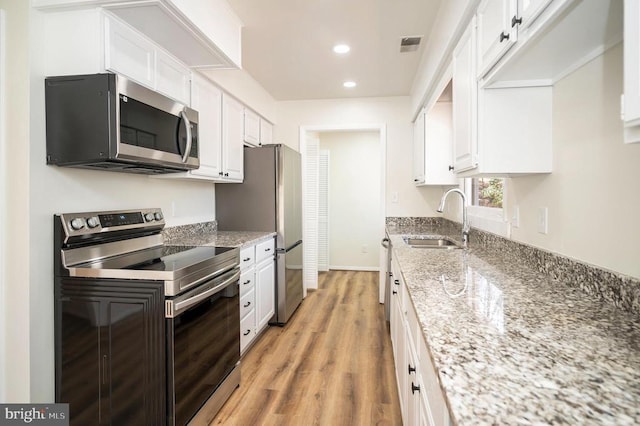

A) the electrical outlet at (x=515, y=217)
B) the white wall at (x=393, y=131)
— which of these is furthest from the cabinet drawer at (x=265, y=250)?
the electrical outlet at (x=515, y=217)

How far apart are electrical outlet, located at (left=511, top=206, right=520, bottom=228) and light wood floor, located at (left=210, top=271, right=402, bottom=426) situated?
127 centimetres

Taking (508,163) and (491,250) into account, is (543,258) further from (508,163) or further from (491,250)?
(491,250)

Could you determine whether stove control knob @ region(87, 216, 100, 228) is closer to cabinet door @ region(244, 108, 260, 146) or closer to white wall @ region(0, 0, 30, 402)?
white wall @ region(0, 0, 30, 402)

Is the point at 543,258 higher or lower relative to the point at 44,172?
lower

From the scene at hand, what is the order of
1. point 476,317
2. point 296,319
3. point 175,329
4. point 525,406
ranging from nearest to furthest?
1. point 525,406
2. point 476,317
3. point 175,329
4. point 296,319

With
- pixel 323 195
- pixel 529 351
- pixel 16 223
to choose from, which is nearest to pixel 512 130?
pixel 529 351

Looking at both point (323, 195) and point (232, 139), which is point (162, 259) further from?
point (323, 195)

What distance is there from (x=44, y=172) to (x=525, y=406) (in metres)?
1.98

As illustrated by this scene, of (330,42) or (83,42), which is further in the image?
(330,42)

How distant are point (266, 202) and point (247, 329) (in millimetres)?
1214

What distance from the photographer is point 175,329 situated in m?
1.58

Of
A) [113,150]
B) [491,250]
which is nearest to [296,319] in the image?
[491,250]

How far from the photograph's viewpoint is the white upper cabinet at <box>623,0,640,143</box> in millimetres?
626

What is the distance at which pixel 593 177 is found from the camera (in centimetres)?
122
